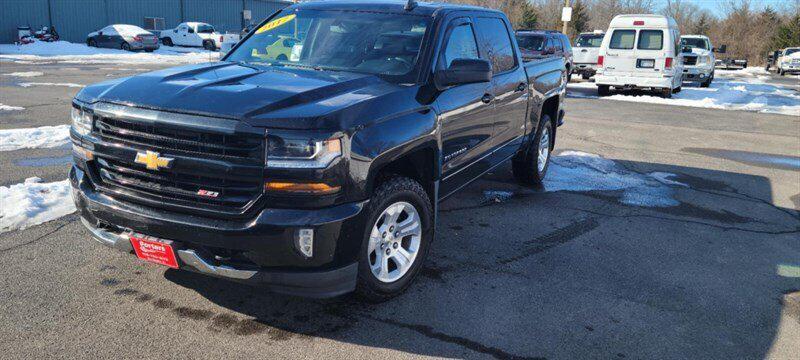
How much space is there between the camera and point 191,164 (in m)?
3.14

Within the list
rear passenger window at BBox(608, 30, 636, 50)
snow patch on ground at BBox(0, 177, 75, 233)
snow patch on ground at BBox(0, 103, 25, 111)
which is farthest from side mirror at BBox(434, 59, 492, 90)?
rear passenger window at BBox(608, 30, 636, 50)

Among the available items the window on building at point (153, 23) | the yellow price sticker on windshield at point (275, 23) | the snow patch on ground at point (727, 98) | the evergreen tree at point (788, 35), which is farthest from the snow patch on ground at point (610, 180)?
the evergreen tree at point (788, 35)

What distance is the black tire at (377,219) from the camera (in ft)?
11.2

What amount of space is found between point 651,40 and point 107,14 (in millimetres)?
36684

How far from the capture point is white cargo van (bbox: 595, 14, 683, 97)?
1716 centimetres

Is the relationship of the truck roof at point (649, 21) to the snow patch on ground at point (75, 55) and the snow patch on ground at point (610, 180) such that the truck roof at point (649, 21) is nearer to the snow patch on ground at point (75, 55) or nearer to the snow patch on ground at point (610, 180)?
the snow patch on ground at point (610, 180)

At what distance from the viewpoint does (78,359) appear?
10.0ft

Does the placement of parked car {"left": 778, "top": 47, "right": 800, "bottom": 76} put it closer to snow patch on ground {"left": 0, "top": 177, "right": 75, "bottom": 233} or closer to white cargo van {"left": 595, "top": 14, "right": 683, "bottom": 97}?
white cargo van {"left": 595, "top": 14, "right": 683, "bottom": 97}

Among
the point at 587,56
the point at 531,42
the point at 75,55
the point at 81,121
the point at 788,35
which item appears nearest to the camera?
the point at 81,121

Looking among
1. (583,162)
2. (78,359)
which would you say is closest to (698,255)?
(583,162)

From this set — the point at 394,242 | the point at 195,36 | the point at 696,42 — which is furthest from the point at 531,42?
the point at 195,36

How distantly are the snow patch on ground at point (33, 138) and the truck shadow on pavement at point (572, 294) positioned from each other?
5.00 m

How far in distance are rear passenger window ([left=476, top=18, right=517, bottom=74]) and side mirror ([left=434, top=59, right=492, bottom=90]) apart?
115 centimetres

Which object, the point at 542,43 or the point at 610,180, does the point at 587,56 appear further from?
the point at 610,180
